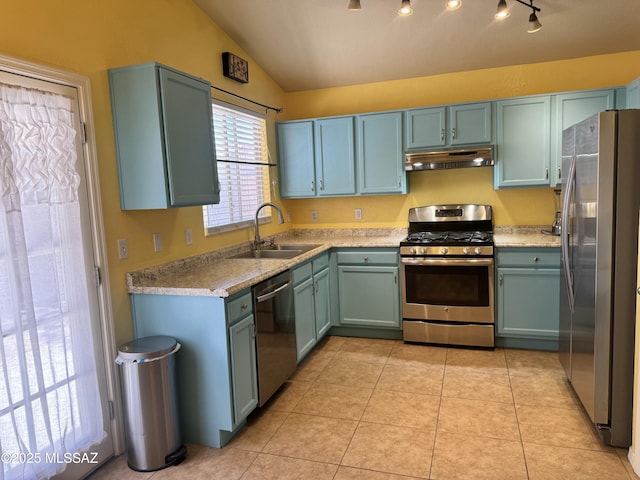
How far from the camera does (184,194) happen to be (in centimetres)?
263

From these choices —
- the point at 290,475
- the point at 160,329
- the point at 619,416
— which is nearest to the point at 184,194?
the point at 160,329

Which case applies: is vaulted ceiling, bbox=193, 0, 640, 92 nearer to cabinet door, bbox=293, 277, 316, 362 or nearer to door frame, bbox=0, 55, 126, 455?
door frame, bbox=0, 55, 126, 455

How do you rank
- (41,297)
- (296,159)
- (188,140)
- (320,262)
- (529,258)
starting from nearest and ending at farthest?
1. (41,297)
2. (188,140)
3. (529,258)
4. (320,262)
5. (296,159)

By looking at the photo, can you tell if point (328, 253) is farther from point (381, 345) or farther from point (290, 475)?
point (290, 475)

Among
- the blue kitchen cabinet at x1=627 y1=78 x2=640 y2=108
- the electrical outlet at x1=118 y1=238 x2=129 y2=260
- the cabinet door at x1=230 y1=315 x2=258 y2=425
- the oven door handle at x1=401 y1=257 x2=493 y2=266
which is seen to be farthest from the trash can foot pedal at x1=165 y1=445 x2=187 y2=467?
the blue kitchen cabinet at x1=627 y1=78 x2=640 y2=108

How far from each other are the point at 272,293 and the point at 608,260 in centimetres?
189

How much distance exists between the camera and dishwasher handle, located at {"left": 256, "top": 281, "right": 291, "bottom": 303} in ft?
9.14

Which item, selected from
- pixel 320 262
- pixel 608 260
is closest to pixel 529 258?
pixel 608 260

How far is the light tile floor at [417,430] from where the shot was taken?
2275 millimetres

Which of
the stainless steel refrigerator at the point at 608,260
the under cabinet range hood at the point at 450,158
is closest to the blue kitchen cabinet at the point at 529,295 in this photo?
the under cabinet range hood at the point at 450,158

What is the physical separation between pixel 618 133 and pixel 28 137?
278 cm

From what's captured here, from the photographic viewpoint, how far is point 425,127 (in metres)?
4.08

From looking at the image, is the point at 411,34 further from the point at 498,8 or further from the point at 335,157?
the point at 335,157

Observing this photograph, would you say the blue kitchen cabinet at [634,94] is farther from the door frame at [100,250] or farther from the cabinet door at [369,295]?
the door frame at [100,250]
